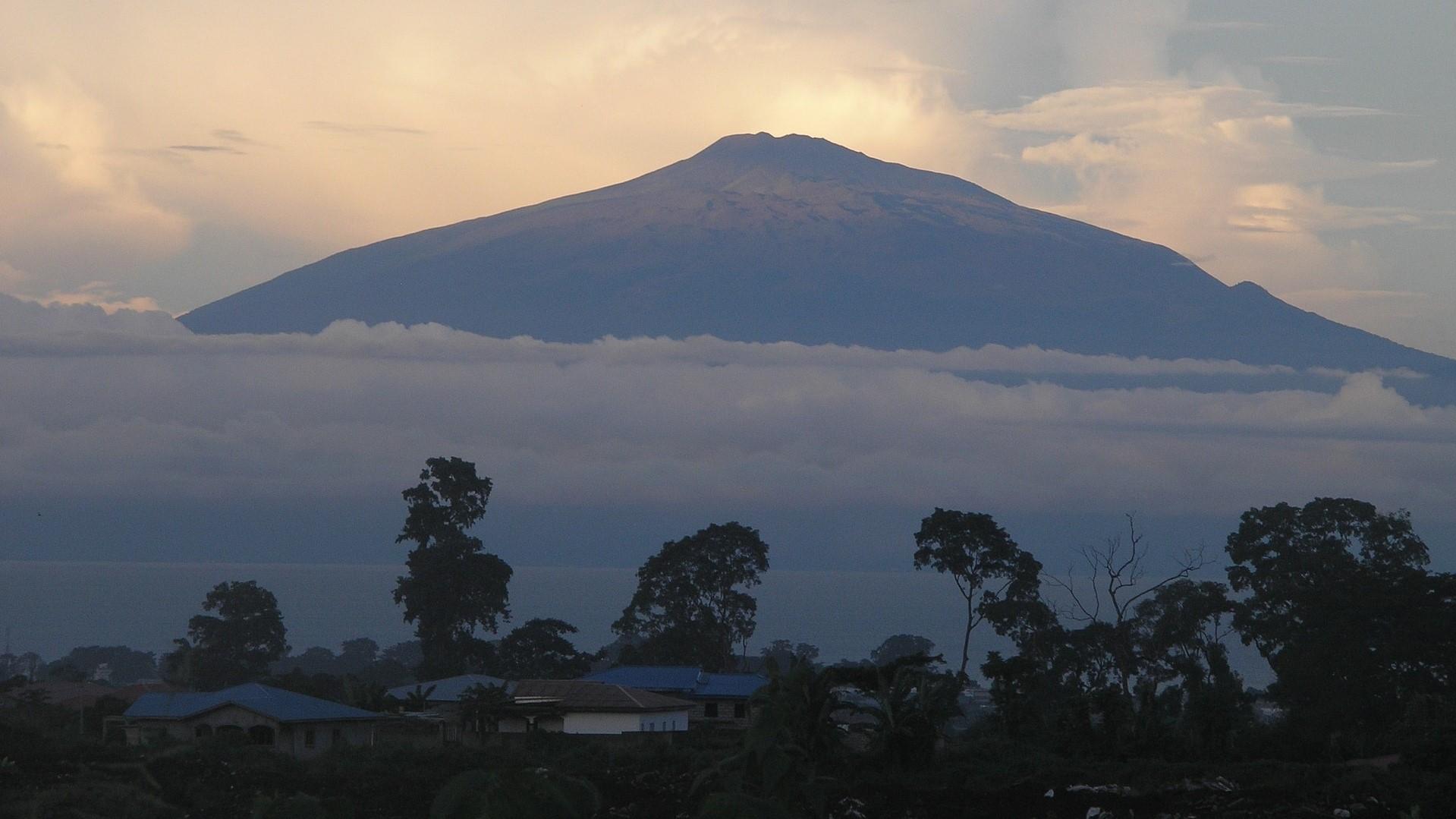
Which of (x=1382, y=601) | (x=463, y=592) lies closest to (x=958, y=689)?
(x=1382, y=601)

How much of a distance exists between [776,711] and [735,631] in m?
62.1

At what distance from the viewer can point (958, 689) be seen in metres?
48.0

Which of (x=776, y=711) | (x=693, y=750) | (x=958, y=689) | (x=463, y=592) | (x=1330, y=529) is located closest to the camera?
(x=776, y=711)

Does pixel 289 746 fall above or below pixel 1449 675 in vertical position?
below

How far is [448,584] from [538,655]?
570 cm

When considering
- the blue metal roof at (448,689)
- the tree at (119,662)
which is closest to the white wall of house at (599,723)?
the blue metal roof at (448,689)

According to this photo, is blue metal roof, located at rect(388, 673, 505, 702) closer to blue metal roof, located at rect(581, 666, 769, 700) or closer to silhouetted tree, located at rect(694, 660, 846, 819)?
blue metal roof, located at rect(581, 666, 769, 700)

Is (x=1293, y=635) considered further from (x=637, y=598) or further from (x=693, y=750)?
(x=637, y=598)

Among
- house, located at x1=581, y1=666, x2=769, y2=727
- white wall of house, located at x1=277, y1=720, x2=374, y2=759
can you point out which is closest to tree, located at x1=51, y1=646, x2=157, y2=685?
house, located at x1=581, y1=666, x2=769, y2=727

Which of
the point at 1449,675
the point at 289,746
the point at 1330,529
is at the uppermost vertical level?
the point at 1330,529

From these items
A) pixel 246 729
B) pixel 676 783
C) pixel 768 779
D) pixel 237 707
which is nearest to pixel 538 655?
pixel 237 707

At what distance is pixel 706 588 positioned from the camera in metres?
73.6

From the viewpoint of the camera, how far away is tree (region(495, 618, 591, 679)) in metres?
71.1

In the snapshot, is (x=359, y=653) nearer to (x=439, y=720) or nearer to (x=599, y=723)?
(x=439, y=720)
